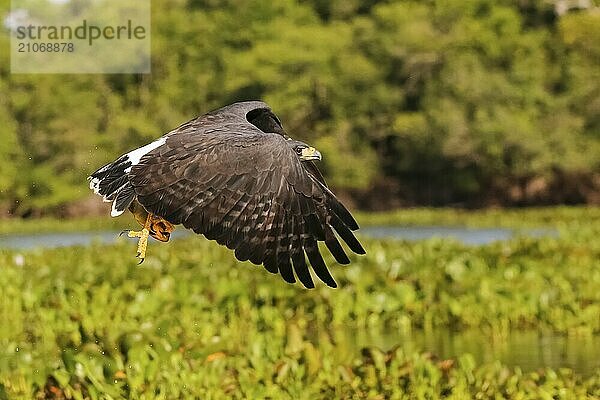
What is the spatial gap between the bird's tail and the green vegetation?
1758 millimetres

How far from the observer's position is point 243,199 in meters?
6.59

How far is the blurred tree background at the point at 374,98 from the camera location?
1531 inches

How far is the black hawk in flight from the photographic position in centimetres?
649

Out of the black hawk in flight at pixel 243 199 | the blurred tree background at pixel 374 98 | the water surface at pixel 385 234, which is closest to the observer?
the black hawk in flight at pixel 243 199

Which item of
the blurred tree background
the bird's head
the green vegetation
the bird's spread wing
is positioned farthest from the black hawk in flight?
the blurred tree background

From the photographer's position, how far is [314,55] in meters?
42.1

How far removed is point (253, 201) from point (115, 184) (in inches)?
27.5

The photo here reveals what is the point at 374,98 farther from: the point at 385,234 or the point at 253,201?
the point at 253,201

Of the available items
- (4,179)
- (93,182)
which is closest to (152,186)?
(93,182)

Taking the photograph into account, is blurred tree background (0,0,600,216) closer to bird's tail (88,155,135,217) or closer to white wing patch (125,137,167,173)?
white wing patch (125,137,167,173)

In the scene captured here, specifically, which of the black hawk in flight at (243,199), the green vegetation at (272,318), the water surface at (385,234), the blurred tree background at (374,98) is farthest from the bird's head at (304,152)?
the blurred tree background at (374,98)

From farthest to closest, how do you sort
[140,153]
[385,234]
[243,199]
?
[385,234], [140,153], [243,199]

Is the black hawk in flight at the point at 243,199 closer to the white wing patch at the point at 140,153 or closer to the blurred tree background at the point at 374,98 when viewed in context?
the white wing patch at the point at 140,153

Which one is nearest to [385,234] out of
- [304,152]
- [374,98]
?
[374,98]
